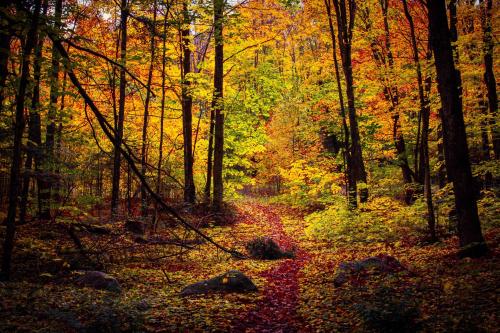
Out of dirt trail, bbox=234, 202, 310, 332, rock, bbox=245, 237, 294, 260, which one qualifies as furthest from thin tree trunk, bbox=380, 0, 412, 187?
rock, bbox=245, 237, 294, 260

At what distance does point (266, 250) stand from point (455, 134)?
23.6 ft

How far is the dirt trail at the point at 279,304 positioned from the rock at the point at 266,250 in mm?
560

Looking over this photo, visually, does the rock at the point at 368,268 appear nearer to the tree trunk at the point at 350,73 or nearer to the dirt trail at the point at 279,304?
the dirt trail at the point at 279,304

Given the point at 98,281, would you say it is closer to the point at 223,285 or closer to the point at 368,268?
the point at 223,285

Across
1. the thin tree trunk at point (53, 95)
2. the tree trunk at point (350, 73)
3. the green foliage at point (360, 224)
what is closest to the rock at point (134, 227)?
the thin tree trunk at point (53, 95)

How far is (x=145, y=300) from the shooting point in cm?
721

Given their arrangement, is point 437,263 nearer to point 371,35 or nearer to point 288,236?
point 288,236

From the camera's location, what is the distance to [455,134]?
26.5ft

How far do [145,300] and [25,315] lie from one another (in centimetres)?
214

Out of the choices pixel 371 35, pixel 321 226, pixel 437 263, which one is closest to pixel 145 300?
pixel 437 263

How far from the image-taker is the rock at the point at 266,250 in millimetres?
12711

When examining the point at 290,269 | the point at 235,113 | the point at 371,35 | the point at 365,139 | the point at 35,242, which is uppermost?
the point at 371,35

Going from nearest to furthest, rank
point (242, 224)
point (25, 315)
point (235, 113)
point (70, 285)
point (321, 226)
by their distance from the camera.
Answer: point (25, 315) < point (70, 285) < point (321, 226) < point (242, 224) < point (235, 113)

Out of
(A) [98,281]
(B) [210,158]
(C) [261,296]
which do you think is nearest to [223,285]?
(C) [261,296]
